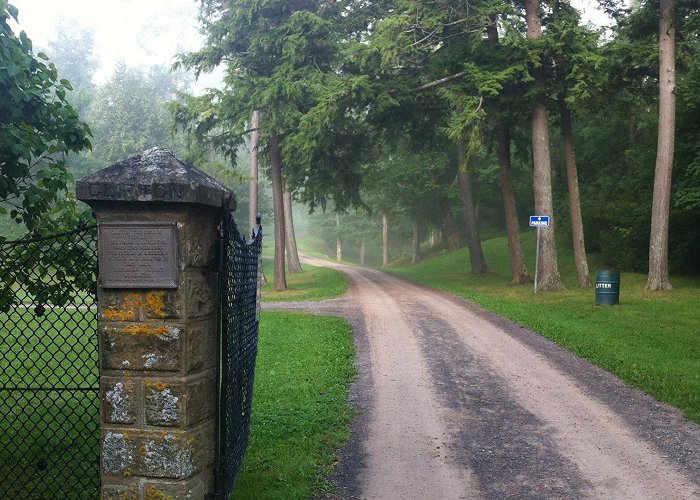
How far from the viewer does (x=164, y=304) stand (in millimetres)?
3766

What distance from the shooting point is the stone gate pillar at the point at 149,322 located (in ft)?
12.2

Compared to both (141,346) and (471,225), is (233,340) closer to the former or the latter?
(141,346)

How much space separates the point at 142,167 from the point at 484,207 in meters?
45.1

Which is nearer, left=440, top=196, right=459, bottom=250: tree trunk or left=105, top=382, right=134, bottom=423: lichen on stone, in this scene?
left=105, top=382, right=134, bottom=423: lichen on stone

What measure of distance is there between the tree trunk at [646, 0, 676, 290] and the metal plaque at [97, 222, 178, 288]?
68.6 ft

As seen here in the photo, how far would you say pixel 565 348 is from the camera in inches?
503

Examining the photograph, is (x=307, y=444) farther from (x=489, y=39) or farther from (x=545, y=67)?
(x=489, y=39)

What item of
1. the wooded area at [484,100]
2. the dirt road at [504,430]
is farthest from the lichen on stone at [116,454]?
the wooded area at [484,100]

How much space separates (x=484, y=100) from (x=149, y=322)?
68.3 feet

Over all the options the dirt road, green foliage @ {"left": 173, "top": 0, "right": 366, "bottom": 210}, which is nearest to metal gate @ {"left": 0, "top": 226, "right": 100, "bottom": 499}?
the dirt road

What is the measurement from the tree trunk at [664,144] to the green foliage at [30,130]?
19672 mm

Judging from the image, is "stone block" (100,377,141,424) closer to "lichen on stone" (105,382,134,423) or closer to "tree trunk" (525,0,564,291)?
"lichen on stone" (105,382,134,423)

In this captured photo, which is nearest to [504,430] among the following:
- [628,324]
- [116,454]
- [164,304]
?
[116,454]

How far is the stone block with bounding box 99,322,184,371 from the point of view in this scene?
3.78 metres
